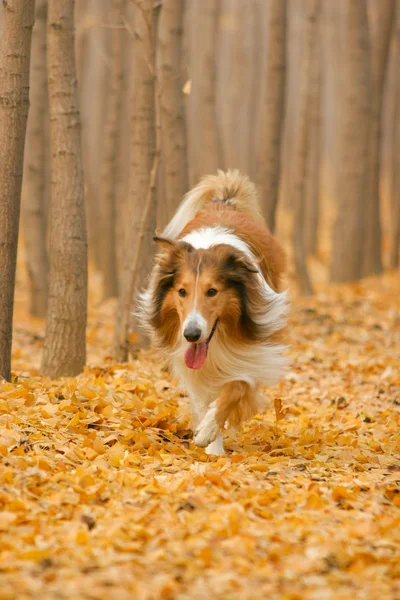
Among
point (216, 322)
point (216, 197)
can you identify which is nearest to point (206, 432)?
point (216, 322)

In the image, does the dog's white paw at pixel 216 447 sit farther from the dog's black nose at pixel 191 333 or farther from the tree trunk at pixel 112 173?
the tree trunk at pixel 112 173

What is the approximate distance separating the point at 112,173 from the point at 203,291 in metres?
10.6

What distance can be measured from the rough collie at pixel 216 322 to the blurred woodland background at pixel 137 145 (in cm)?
137

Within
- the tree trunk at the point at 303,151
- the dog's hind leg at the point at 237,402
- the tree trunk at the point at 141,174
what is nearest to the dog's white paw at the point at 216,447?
the dog's hind leg at the point at 237,402

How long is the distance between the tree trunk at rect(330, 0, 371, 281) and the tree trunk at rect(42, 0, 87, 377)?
8945mm

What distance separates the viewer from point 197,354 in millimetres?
5688

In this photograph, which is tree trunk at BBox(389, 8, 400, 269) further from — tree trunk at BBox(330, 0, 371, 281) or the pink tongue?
the pink tongue

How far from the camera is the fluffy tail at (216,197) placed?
25.9ft

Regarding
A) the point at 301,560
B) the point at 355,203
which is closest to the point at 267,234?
the point at 301,560

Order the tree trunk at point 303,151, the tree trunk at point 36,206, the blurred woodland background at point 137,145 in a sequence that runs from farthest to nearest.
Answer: the tree trunk at point 303,151
the tree trunk at point 36,206
the blurred woodland background at point 137,145

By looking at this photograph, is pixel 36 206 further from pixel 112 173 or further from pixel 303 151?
pixel 303 151

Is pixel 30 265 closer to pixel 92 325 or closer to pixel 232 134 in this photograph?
pixel 92 325

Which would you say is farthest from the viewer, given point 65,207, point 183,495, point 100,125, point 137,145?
point 100,125

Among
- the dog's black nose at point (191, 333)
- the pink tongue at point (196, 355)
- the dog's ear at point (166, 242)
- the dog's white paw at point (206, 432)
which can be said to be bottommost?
the dog's white paw at point (206, 432)
